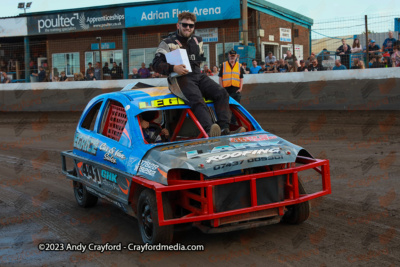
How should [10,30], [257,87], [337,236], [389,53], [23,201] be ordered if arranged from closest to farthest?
[337,236]
[23,201]
[389,53]
[257,87]
[10,30]

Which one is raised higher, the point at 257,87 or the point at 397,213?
the point at 257,87

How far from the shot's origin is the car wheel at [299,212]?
5.30 metres

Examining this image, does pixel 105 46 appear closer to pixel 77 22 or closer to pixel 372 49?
pixel 77 22

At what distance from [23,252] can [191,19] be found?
10.3 ft

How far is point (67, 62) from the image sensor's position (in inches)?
1053

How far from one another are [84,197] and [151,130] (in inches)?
59.4

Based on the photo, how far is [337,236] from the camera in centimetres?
496

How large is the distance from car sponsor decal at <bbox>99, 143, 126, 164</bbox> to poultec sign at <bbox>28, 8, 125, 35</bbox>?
2016cm

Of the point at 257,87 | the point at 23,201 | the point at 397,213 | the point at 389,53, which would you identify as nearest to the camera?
the point at 397,213

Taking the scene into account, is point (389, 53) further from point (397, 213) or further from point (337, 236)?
point (337, 236)

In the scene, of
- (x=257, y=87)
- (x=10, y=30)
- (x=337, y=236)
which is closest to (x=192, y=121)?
(x=337, y=236)

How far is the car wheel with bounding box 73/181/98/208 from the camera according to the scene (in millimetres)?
6684

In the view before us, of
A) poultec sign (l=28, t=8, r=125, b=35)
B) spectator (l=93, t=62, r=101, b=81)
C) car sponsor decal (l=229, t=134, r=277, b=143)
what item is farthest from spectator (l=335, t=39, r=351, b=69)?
poultec sign (l=28, t=8, r=125, b=35)

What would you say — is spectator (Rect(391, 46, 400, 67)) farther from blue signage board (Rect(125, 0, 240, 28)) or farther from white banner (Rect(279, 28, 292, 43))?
white banner (Rect(279, 28, 292, 43))
